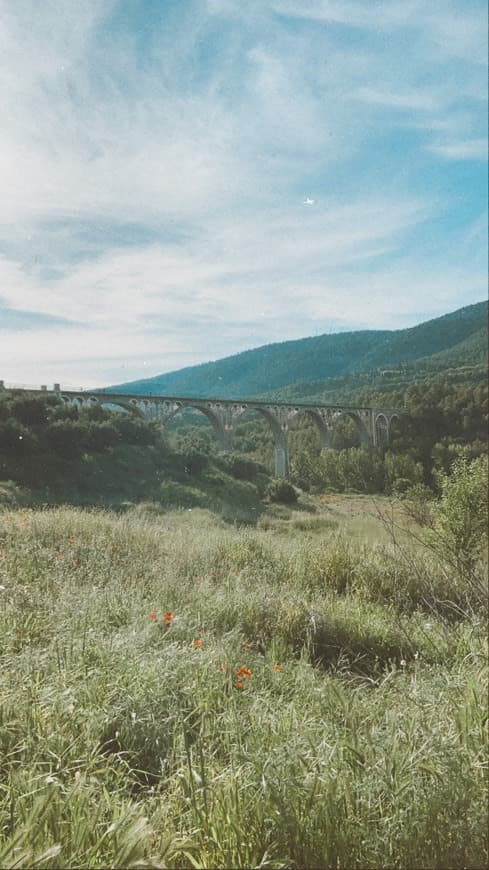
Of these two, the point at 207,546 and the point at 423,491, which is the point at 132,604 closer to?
the point at 207,546

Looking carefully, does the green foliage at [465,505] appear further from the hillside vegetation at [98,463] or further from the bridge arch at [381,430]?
the hillside vegetation at [98,463]

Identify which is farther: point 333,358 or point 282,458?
point 333,358

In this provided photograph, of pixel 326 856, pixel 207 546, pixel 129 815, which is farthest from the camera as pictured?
pixel 207 546

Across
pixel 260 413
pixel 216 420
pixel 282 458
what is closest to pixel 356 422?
pixel 216 420

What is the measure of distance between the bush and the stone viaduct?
1.53 m

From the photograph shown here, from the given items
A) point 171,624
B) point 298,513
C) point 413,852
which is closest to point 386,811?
point 413,852

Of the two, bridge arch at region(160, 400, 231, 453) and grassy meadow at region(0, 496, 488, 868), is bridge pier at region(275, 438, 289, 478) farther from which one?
grassy meadow at region(0, 496, 488, 868)

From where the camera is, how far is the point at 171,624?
3.78m

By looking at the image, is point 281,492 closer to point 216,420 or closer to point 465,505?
point 465,505

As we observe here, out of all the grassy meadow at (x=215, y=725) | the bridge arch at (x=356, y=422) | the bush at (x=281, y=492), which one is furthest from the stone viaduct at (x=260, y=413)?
the grassy meadow at (x=215, y=725)

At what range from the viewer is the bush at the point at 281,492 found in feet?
39.9

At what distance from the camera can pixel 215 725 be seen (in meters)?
2.44

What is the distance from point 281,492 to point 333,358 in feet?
127

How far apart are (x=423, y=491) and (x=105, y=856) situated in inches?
358
